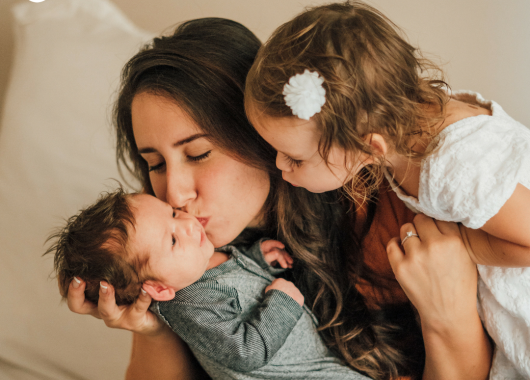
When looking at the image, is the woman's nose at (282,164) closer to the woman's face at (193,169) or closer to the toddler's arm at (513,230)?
the woman's face at (193,169)

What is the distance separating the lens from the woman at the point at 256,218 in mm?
928

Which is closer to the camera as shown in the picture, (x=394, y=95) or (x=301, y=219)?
(x=394, y=95)

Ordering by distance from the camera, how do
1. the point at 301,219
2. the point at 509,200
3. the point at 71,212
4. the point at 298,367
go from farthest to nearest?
the point at 71,212 < the point at 301,219 < the point at 298,367 < the point at 509,200

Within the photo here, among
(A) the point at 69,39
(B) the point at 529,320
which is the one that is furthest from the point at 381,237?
(A) the point at 69,39

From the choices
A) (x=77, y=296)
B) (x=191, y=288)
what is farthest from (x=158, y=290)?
(x=77, y=296)

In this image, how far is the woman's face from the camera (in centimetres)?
92

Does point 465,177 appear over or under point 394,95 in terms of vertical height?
under

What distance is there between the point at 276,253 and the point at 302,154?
0.45 meters

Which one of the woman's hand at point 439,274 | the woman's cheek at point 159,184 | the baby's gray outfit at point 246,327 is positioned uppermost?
the woman's cheek at point 159,184

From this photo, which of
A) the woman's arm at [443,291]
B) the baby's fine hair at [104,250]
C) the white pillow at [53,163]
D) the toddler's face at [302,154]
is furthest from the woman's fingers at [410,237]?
the white pillow at [53,163]

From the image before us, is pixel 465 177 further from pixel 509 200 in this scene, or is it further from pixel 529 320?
pixel 529 320

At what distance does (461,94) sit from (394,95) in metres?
0.41

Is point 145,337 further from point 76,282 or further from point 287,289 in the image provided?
point 287,289

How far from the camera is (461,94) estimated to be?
1.04m
